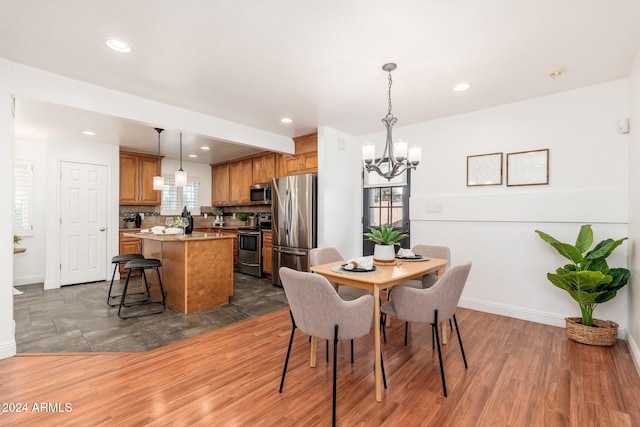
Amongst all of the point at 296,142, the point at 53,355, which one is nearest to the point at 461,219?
the point at 296,142

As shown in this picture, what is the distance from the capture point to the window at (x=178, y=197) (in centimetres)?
638

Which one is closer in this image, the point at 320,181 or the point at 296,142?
the point at 320,181

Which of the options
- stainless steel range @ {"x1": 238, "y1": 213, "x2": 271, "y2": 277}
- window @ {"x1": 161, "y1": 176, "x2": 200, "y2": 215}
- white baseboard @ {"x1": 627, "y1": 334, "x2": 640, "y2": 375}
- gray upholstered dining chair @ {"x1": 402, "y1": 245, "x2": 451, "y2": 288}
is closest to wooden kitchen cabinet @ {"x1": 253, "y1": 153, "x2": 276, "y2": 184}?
stainless steel range @ {"x1": 238, "y1": 213, "x2": 271, "y2": 277}

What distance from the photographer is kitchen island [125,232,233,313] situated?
11.4ft

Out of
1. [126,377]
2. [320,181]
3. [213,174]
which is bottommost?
[126,377]

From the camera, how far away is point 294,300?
74.7 inches

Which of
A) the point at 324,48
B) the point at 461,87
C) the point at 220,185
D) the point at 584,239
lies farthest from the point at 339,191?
the point at 220,185

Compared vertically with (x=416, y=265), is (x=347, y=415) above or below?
below

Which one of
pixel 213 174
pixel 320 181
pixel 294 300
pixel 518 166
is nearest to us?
pixel 294 300

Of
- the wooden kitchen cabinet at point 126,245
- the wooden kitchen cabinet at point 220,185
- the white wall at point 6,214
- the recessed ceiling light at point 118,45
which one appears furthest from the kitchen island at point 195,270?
the wooden kitchen cabinet at point 220,185

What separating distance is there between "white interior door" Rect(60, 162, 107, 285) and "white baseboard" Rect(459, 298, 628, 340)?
5851mm

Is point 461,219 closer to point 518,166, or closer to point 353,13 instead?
point 518,166

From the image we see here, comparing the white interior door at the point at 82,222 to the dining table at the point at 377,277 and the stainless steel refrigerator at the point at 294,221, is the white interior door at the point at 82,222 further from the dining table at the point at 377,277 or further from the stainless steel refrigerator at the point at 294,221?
the dining table at the point at 377,277

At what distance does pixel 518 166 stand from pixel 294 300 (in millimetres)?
3013
